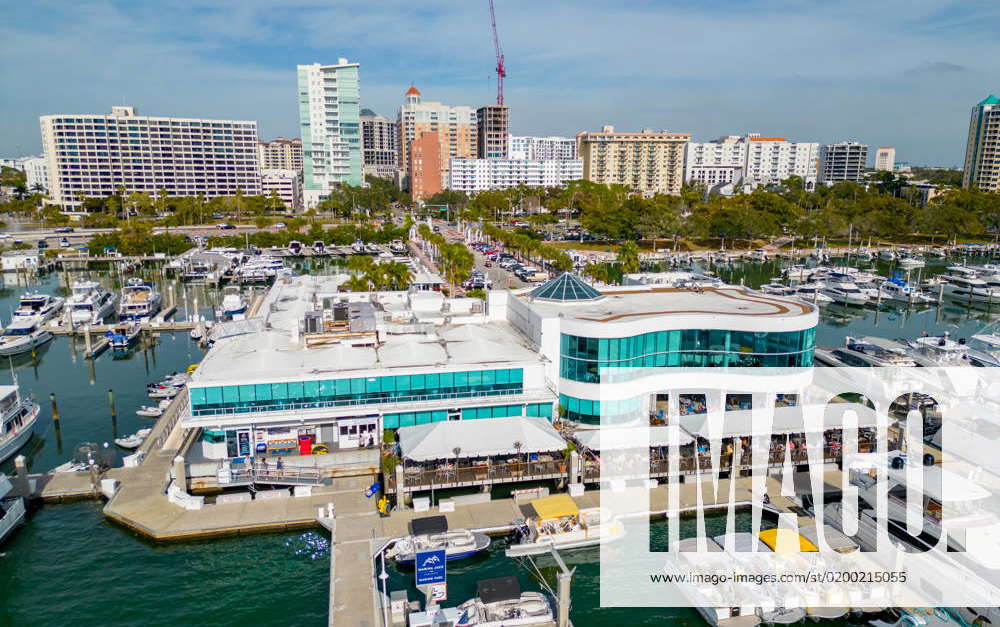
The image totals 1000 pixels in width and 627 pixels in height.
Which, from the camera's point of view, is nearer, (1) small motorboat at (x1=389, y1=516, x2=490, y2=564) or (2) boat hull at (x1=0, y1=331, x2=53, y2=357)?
(1) small motorboat at (x1=389, y1=516, x2=490, y2=564)

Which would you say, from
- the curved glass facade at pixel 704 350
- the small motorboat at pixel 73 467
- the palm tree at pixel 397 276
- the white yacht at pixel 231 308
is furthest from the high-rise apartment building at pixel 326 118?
the curved glass facade at pixel 704 350

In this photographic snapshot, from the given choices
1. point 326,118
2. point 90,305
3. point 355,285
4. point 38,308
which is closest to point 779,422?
point 355,285

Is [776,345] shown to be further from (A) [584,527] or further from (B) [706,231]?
(B) [706,231]

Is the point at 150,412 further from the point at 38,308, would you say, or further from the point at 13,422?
the point at 38,308

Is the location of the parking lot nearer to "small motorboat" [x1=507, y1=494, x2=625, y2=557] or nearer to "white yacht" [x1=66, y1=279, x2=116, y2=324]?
"white yacht" [x1=66, y1=279, x2=116, y2=324]

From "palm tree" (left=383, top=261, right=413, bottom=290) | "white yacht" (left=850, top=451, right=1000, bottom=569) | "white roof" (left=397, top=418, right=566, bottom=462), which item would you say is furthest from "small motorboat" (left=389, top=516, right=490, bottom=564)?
"palm tree" (left=383, top=261, right=413, bottom=290)

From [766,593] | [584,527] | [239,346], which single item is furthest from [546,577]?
[239,346]

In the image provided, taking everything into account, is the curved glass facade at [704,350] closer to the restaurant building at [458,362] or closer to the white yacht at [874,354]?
the restaurant building at [458,362]
